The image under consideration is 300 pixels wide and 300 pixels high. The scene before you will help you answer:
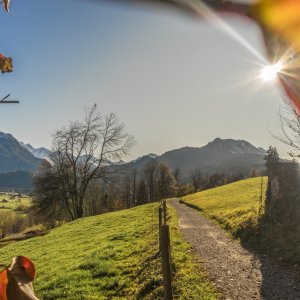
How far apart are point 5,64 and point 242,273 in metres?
15.0

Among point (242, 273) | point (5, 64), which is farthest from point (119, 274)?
point (5, 64)

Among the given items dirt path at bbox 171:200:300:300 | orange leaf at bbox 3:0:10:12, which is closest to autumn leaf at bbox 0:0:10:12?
orange leaf at bbox 3:0:10:12

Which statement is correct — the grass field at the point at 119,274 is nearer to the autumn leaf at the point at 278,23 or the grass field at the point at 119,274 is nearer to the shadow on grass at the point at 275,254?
the shadow on grass at the point at 275,254

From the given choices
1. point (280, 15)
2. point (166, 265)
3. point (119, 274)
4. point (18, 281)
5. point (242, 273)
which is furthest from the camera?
point (119, 274)

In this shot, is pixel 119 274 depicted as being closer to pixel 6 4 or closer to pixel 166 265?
pixel 166 265

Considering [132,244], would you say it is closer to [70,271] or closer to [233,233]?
[70,271]

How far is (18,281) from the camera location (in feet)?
1.81

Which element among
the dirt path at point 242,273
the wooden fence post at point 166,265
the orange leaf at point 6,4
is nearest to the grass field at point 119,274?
the dirt path at point 242,273

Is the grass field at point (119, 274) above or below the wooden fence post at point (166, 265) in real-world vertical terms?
below

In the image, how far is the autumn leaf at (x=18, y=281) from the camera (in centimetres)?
53

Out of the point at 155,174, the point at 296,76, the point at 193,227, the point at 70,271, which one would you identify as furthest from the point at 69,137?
the point at 155,174

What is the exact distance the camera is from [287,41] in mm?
846

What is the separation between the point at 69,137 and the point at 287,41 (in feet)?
149

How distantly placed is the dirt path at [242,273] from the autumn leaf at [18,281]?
40.4ft
